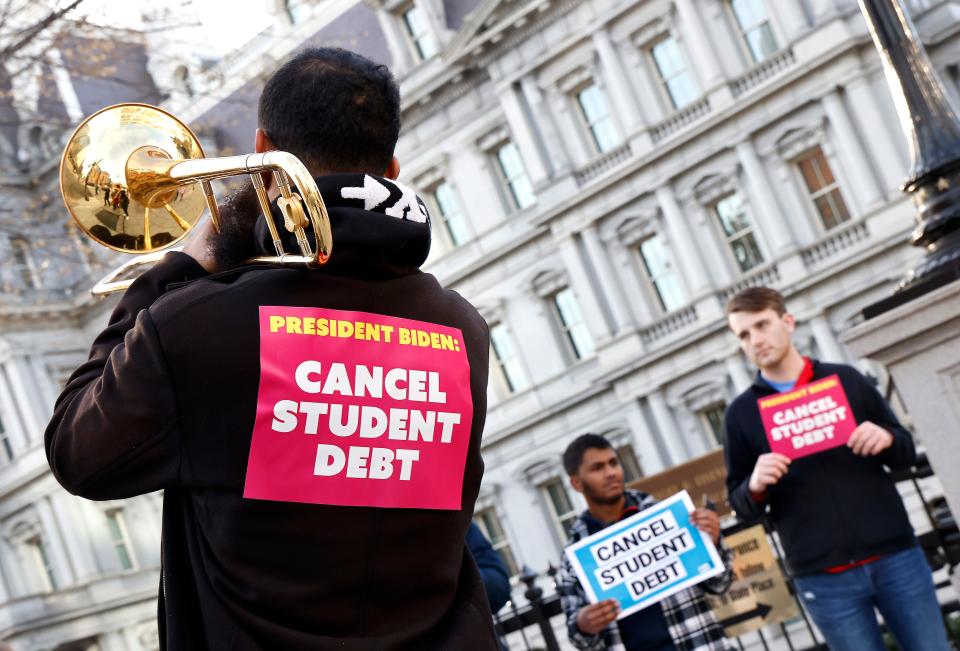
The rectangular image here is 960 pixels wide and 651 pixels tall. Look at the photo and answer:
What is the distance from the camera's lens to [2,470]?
33406 mm

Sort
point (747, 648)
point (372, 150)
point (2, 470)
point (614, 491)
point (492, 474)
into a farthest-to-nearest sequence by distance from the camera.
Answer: point (2, 470) → point (492, 474) → point (747, 648) → point (614, 491) → point (372, 150)

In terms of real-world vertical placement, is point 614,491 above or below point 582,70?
below

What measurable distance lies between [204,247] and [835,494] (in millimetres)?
3078

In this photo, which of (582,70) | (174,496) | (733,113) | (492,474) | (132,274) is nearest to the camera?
(174,496)

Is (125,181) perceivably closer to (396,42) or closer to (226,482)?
(226,482)

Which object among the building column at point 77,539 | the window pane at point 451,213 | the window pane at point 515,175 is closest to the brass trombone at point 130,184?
the window pane at point 515,175

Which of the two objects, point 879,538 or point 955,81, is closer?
point 879,538

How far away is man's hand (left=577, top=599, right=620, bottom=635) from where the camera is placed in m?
4.56

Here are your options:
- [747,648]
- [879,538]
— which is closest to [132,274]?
[879,538]

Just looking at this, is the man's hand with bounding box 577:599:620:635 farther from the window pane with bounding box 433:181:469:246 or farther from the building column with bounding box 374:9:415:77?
the building column with bounding box 374:9:415:77

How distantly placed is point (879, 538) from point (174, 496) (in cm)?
313

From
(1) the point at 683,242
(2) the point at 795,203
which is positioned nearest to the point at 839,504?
(2) the point at 795,203

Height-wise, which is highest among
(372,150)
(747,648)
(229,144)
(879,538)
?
(229,144)

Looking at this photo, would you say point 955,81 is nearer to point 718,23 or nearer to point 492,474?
point 718,23
